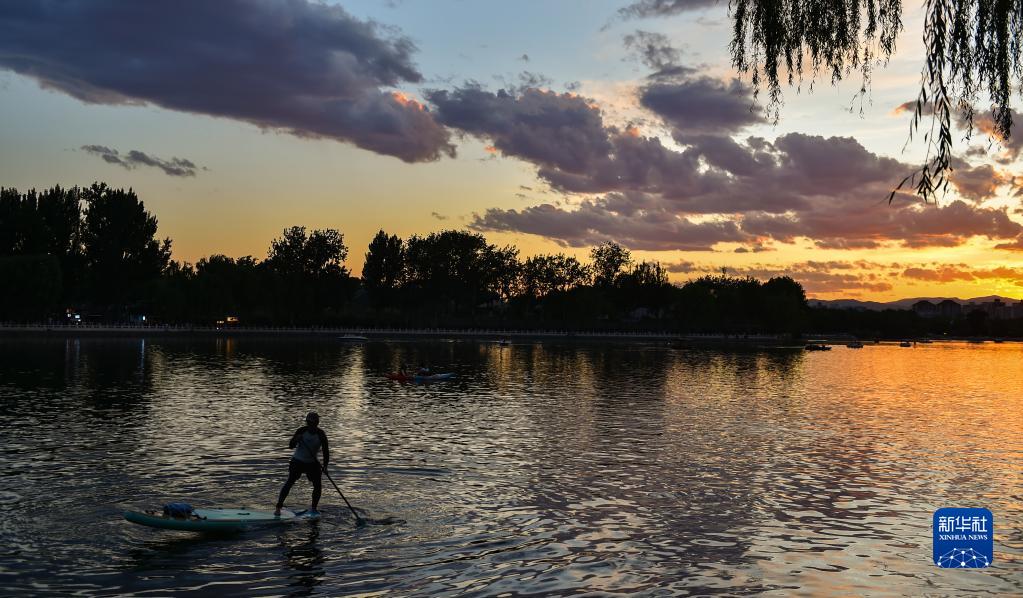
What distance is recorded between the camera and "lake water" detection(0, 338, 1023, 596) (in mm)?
15805

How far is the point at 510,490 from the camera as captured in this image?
23484 millimetres

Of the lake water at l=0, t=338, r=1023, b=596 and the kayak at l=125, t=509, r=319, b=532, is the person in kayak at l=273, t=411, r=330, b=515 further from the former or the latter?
the lake water at l=0, t=338, r=1023, b=596

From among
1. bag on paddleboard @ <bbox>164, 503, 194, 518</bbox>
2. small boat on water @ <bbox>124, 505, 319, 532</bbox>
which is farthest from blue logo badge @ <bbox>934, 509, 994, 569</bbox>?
bag on paddleboard @ <bbox>164, 503, 194, 518</bbox>

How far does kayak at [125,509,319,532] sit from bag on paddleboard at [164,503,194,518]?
63 millimetres

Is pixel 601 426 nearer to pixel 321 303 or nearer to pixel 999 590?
pixel 999 590

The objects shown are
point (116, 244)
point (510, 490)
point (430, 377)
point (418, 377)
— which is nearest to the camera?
point (510, 490)

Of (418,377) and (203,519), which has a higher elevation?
(203,519)

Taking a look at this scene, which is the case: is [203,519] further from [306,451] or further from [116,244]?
[116,244]

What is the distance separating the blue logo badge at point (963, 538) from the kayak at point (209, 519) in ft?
49.0

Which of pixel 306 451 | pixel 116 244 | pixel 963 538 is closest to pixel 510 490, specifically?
pixel 306 451

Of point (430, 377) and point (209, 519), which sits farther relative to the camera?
point (430, 377)

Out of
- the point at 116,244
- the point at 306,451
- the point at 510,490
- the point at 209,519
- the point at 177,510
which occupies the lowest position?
the point at 510,490

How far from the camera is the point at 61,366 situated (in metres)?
68.1

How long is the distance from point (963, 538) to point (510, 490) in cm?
1161
